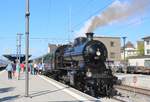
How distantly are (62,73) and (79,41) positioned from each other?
551 centimetres

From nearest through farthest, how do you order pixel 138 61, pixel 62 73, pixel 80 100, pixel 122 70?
pixel 80 100, pixel 62 73, pixel 122 70, pixel 138 61

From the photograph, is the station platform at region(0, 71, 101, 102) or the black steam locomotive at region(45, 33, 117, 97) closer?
the station platform at region(0, 71, 101, 102)

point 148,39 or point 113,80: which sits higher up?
point 148,39

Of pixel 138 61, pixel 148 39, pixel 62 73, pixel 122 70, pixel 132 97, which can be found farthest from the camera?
pixel 148 39

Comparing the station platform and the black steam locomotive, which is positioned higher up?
the black steam locomotive

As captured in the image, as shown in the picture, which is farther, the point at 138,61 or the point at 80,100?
the point at 138,61

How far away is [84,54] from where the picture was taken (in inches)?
872

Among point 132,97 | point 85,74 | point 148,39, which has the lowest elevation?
point 132,97

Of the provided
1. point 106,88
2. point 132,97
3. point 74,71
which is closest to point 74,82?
point 74,71

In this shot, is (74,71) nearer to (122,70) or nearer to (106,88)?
(106,88)

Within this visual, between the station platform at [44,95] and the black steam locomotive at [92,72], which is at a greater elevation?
the black steam locomotive at [92,72]

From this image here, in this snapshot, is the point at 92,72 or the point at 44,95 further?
the point at 92,72

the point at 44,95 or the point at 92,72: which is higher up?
the point at 92,72

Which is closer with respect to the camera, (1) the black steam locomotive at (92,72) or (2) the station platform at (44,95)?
(2) the station platform at (44,95)
